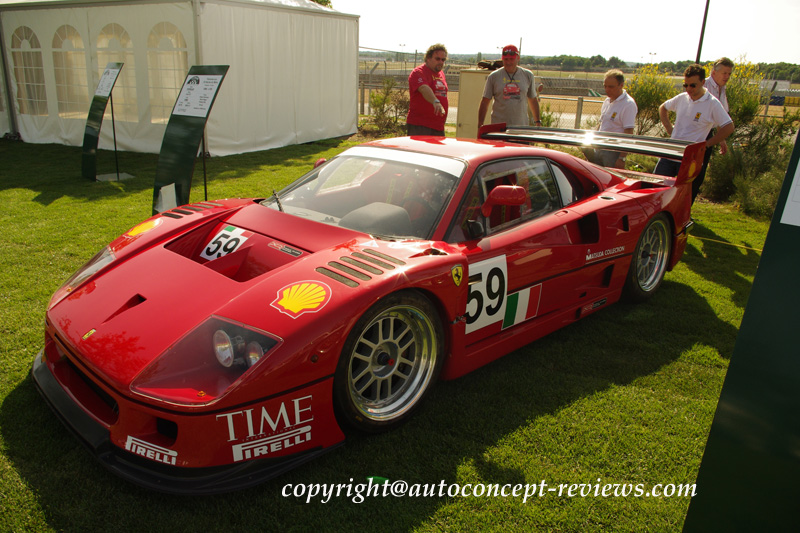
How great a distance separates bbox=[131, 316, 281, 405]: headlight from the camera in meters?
2.03

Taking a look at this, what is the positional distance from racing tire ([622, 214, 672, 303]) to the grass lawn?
0.44 feet

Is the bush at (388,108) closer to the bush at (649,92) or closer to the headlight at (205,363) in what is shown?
the bush at (649,92)

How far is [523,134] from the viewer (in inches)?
181

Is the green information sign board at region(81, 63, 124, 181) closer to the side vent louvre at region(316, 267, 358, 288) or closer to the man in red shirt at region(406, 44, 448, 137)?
the man in red shirt at region(406, 44, 448, 137)

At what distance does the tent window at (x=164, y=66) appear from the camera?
31.0 ft

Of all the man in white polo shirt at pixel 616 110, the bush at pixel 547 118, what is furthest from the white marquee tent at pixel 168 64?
the man in white polo shirt at pixel 616 110

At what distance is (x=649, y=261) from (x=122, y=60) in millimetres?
9819

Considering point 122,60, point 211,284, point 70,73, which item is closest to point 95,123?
point 122,60

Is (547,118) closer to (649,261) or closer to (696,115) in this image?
(696,115)

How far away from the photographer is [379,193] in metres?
3.11

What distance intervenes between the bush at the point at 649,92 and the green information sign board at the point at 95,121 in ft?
29.7

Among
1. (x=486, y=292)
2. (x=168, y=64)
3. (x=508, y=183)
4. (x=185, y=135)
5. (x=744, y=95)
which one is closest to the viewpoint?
(x=486, y=292)

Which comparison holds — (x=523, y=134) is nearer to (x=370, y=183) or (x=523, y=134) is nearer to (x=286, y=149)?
(x=370, y=183)

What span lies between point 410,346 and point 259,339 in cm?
78
